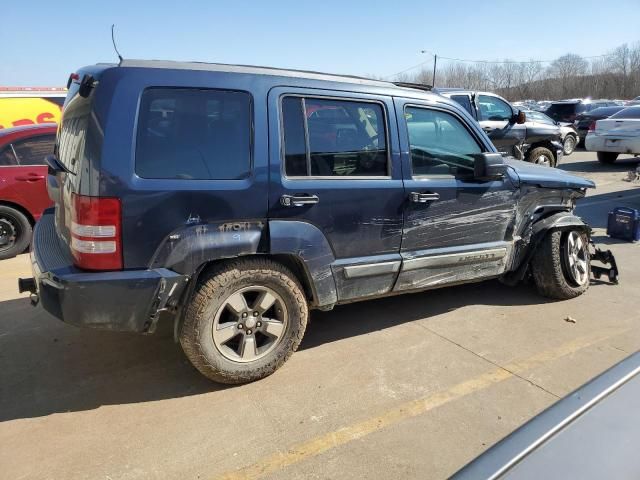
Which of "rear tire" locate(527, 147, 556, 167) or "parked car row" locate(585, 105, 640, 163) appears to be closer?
"rear tire" locate(527, 147, 556, 167)

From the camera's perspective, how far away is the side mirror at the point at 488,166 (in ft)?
12.2

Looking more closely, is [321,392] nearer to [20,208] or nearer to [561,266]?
[561,266]

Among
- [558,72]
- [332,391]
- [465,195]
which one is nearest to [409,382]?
[332,391]

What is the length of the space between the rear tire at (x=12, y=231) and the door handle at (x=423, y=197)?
5.18 meters

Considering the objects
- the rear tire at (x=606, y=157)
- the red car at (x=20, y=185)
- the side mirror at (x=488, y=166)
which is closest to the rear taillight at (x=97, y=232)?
the side mirror at (x=488, y=166)

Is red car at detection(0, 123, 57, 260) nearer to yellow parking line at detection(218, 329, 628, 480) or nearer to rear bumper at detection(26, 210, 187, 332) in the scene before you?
rear bumper at detection(26, 210, 187, 332)

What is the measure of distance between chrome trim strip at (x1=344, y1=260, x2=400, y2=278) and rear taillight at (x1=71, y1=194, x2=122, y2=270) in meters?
1.49

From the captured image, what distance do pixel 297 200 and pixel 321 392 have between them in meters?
1.23

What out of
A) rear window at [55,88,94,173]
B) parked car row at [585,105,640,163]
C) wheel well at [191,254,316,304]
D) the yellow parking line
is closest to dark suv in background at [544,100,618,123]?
parked car row at [585,105,640,163]

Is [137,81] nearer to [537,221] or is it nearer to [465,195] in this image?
[465,195]

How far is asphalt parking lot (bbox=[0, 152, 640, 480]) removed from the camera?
245 cm

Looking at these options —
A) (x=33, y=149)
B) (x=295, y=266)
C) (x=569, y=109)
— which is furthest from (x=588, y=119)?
(x=295, y=266)

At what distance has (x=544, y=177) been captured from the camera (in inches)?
168

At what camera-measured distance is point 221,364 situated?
9.74ft
